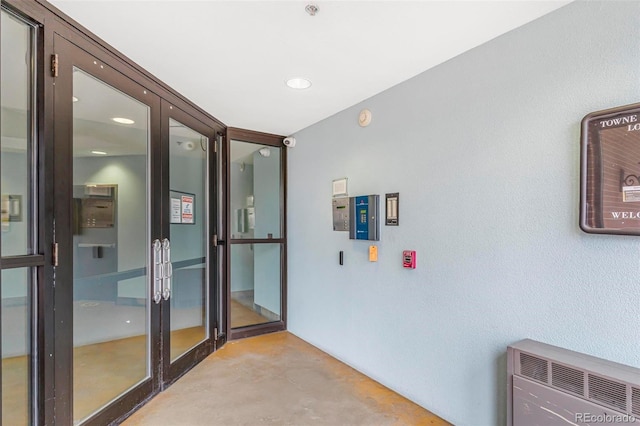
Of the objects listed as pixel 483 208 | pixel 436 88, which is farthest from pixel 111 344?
pixel 436 88

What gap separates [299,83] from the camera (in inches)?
102

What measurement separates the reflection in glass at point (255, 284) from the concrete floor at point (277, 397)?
81 centimetres

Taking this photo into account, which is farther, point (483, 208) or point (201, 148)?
point (201, 148)

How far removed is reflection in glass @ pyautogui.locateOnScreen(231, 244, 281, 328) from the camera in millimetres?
4031

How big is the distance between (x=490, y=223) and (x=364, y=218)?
1.10 m

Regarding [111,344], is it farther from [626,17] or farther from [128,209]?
[626,17]

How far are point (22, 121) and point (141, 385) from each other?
6.26 ft

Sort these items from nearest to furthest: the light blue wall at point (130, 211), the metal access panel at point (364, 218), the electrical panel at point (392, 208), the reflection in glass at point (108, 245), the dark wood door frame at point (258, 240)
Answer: the reflection in glass at point (108, 245) → the light blue wall at point (130, 211) → the electrical panel at point (392, 208) → the metal access panel at point (364, 218) → the dark wood door frame at point (258, 240)

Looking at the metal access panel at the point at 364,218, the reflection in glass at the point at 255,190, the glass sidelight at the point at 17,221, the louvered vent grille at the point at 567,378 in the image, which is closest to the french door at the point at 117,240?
the glass sidelight at the point at 17,221

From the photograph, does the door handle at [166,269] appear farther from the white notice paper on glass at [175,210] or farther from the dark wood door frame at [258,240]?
the dark wood door frame at [258,240]

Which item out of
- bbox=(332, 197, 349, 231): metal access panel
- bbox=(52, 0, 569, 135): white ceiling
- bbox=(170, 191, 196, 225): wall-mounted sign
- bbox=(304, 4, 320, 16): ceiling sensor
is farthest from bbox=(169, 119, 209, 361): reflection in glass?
bbox=(304, 4, 320, 16): ceiling sensor

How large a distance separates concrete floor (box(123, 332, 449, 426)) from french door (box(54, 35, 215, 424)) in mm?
197

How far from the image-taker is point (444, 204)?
2.24m

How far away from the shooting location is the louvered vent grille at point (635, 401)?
126 cm
